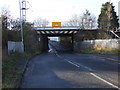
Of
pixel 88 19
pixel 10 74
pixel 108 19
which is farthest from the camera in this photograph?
pixel 88 19

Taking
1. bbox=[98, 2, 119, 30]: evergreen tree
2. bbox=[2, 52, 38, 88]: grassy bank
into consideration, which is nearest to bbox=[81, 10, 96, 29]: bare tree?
bbox=[98, 2, 119, 30]: evergreen tree

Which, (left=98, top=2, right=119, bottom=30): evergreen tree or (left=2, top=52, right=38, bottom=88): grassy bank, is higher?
(left=98, top=2, right=119, bottom=30): evergreen tree

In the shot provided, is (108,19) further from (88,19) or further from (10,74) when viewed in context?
(10,74)

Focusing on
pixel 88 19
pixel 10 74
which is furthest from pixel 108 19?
pixel 10 74

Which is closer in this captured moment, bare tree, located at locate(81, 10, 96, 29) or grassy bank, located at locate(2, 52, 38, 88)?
grassy bank, located at locate(2, 52, 38, 88)

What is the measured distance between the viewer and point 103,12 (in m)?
87.8

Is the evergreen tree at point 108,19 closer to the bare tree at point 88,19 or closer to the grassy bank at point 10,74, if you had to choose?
the bare tree at point 88,19

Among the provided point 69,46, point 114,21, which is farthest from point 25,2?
point 69,46

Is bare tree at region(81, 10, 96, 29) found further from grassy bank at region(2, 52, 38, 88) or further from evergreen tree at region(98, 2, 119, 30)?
grassy bank at region(2, 52, 38, 88)

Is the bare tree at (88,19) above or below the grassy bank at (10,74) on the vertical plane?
above

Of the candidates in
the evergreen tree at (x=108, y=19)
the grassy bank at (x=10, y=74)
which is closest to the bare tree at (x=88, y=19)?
the evergreen tree at (x=108, y=19)

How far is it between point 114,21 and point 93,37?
14.2 meters

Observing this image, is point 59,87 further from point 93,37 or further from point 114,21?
point 114,21

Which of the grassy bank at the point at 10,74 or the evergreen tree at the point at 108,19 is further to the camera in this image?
the evergreen tree at the point at 108,19
